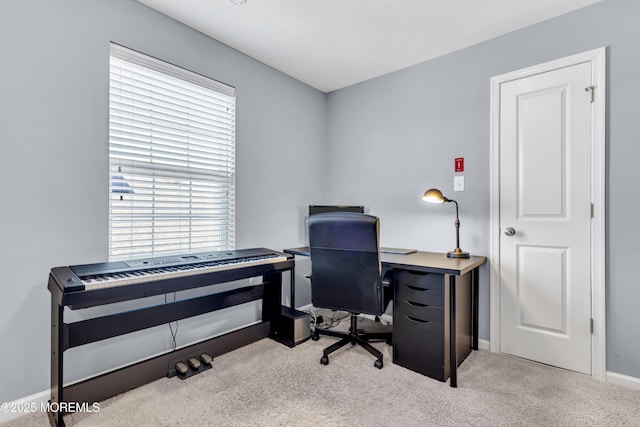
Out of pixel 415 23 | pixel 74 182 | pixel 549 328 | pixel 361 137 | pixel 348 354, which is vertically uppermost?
pixel 415 23

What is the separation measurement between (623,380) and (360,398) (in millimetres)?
1687

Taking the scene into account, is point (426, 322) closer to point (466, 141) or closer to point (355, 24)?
point (466, 141)

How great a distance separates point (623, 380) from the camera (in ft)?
6.27

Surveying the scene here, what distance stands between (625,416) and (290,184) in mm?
2848

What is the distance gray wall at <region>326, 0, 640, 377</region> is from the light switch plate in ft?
0.12

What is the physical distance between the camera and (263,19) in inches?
86.7

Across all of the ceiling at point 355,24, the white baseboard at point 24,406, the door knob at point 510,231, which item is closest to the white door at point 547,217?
the door knob at point 510,231

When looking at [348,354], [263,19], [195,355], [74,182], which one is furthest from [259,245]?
[263,19]

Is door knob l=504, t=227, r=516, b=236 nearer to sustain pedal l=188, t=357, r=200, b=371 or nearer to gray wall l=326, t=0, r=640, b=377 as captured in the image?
gray wall l=326, t=0, r=640, b=377

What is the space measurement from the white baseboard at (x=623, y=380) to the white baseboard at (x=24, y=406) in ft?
11.1

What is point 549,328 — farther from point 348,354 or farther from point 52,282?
point 52,282

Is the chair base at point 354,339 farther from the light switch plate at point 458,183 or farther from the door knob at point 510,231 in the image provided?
the light switch plate at point 458,183

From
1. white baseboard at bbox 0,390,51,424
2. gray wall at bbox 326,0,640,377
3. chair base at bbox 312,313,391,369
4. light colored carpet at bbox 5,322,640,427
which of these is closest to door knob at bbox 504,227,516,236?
gray wall at bbox 326,0,640,377

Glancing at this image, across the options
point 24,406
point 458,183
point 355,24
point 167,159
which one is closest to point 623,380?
point 458,183
